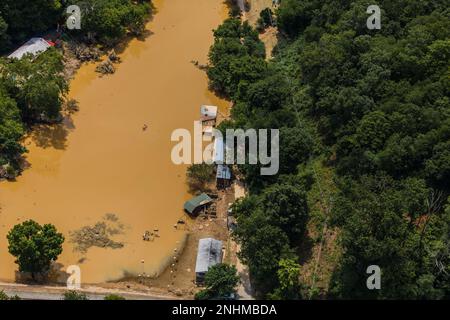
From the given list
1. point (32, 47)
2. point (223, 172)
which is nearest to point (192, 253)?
point (223, 172)

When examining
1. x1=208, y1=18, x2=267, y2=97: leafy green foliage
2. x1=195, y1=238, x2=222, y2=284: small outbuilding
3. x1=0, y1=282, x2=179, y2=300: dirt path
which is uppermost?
x1=208, y1=18, x2=267, y2=97: leafy green foliage

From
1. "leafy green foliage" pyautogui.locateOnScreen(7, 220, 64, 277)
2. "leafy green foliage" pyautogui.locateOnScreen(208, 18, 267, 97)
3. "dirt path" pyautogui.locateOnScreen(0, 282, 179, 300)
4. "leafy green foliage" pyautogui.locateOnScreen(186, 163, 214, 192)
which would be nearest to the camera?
"leafy green foliage" pyautogui.locateOnScreen(7, 220, 64, 277)

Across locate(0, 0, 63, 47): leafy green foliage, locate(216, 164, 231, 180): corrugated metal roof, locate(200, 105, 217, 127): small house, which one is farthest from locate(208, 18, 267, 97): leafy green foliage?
locate(0, 0, 63, 47): leafy green foliage

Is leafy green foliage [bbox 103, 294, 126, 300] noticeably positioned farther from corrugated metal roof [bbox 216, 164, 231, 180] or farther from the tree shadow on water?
the tree shadow on water

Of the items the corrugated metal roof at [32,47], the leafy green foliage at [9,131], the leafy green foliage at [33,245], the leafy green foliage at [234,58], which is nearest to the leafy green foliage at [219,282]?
the leafy green foliage at [33,245]

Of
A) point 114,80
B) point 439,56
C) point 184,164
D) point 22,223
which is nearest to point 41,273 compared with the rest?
point 22,223

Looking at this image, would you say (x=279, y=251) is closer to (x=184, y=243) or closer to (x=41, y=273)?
(x=184, y=243)
